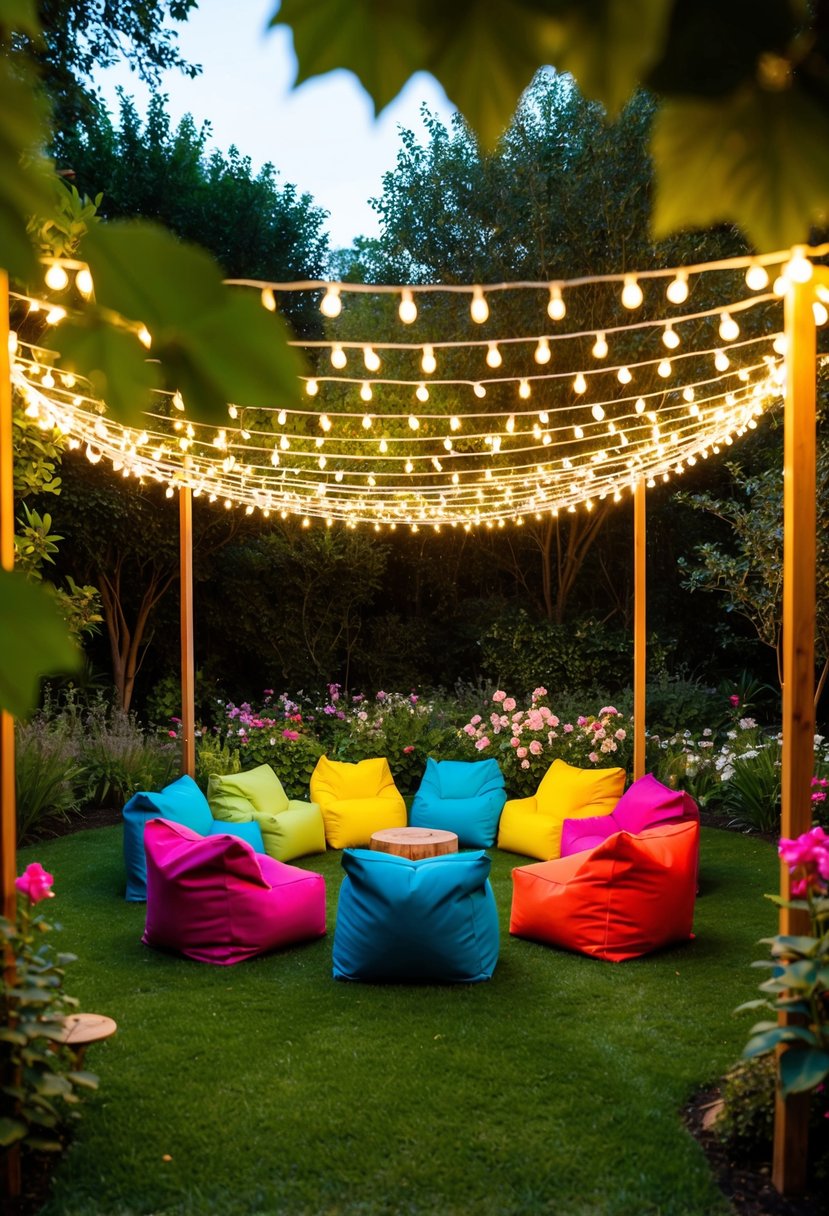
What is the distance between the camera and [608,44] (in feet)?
1.14

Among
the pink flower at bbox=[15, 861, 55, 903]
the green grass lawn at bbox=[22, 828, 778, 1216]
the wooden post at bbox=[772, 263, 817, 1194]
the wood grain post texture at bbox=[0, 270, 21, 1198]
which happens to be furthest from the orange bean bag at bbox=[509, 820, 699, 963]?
the wood grain post texture at bbox=[0, 270, 21, 1198]

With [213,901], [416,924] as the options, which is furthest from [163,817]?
[416,924]

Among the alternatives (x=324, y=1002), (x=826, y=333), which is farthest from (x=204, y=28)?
(x=826, y=333)

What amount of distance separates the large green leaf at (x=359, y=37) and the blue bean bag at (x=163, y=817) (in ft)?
16.1

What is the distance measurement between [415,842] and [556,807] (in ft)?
3.34

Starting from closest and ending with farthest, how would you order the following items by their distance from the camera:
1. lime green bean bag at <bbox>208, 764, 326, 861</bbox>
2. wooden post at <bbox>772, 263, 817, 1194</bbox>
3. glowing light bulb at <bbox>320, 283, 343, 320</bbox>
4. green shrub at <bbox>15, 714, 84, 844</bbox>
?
wooden post at <bbox>772, 263, 817, 1194</bbox>, glowing light bulb at <bbox>320, 283, 343, 320</bbox>, lime green bean bag at <bbox>208, 764, 326, 861</bbox>, green shrub at <bbox>15, 714, 84, 844</bbox>

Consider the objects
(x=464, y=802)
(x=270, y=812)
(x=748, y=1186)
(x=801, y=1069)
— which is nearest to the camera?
(x=801, y=1069)

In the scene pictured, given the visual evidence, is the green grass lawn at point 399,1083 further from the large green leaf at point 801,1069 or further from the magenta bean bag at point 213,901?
the large green leaf at point 801,1069

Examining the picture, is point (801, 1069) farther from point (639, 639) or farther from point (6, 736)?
point (639, 639)

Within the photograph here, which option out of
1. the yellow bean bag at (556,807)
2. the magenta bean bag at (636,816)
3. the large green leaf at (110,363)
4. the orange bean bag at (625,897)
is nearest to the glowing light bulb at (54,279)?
the large green leaf at (110,363)

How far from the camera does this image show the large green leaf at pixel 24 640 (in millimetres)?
318

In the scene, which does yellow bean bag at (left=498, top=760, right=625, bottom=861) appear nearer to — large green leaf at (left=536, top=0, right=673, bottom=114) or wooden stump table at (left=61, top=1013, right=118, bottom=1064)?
wooden stump table at (left=61, top=1013, right=118, bottom=1064)

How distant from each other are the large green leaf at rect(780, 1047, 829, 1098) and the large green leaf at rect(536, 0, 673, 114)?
253cm

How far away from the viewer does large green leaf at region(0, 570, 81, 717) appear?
0.32m
